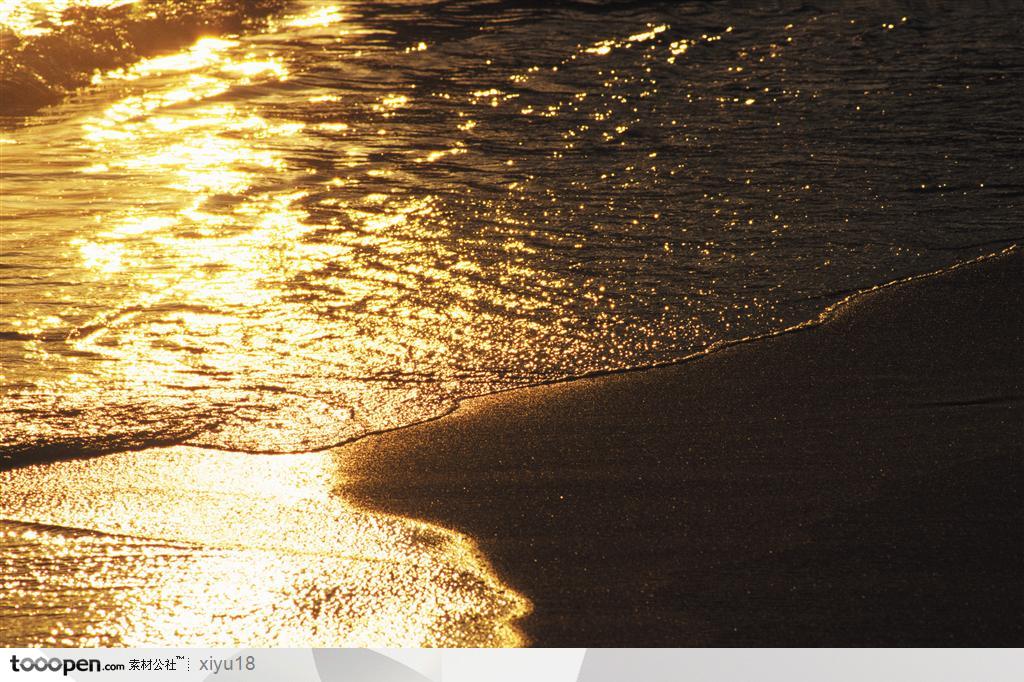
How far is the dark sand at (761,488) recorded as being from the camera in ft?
8.93

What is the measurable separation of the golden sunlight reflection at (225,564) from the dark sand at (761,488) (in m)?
0.13

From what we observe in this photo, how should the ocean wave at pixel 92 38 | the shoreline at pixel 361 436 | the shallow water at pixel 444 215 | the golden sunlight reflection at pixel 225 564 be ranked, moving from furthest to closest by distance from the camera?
the ocean wave at pixel 92 38, the shallow water at pixel 444 215, the shoreline at pixel 361 436, the golden sunlight reflection at pixel 225 564

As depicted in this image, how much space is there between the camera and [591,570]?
2.88m

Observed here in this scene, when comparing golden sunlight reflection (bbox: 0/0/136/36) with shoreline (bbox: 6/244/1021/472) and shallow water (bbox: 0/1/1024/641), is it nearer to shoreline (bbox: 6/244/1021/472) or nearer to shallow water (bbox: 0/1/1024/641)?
shallow water (bbox: 0/1/1024/641)

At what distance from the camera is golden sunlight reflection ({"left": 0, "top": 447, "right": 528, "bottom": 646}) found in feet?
8.76

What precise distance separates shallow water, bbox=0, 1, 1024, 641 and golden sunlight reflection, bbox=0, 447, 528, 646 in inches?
4.1

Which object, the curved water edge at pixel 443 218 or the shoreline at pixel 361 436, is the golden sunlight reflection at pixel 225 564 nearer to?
the shoreline at pixel 361 436

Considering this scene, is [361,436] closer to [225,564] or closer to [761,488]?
[225,564]

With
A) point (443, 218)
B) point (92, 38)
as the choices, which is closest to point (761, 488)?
point (443, 218)

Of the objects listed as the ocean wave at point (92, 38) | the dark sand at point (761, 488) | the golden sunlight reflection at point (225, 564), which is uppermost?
the ocean wave at point (92, 38)

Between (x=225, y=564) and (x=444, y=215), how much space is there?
2.94 meters

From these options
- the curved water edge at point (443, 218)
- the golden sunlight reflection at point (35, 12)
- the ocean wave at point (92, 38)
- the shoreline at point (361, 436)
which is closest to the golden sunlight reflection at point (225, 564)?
the shoreline at point (361, 436)

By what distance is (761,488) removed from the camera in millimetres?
3244

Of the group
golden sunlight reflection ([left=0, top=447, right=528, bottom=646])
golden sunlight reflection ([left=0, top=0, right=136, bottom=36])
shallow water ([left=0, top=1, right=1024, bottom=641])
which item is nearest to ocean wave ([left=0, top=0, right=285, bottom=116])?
golden sunlight reflection ([left=0, top=0, right=136, bottom=36])
